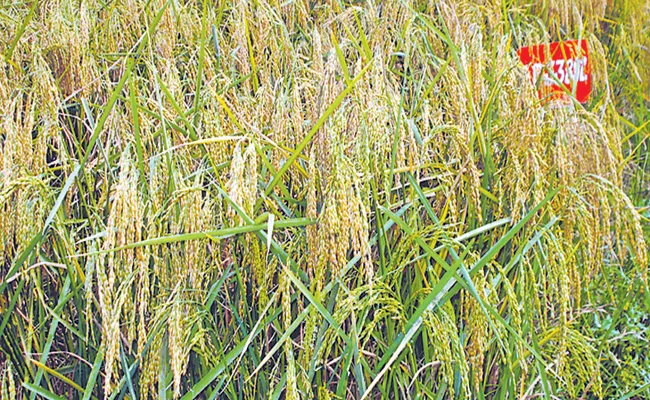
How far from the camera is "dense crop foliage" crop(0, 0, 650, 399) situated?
1129mm

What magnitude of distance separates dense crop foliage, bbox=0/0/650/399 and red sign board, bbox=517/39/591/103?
0.46ft

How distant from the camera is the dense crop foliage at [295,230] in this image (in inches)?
44.4

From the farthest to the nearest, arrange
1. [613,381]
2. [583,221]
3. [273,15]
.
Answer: [273,15] < [613,381] < [583,221]

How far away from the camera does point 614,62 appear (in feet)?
7.79

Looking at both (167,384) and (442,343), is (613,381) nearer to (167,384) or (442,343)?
(442,343)

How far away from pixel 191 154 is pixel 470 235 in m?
0.62

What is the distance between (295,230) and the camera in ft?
4.05

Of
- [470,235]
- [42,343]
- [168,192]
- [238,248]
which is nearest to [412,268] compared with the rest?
[470,235]

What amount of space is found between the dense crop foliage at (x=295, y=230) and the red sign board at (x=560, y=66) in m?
0.14

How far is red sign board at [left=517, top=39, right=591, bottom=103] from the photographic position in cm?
165

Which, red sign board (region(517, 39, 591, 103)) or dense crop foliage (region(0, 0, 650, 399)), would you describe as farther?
red sign board (region(517, 39, 591, 103))

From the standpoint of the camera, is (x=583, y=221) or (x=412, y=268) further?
(x=412, y=268)

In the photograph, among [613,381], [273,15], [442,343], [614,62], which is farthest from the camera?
[614,62]

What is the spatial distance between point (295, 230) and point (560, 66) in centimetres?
102
